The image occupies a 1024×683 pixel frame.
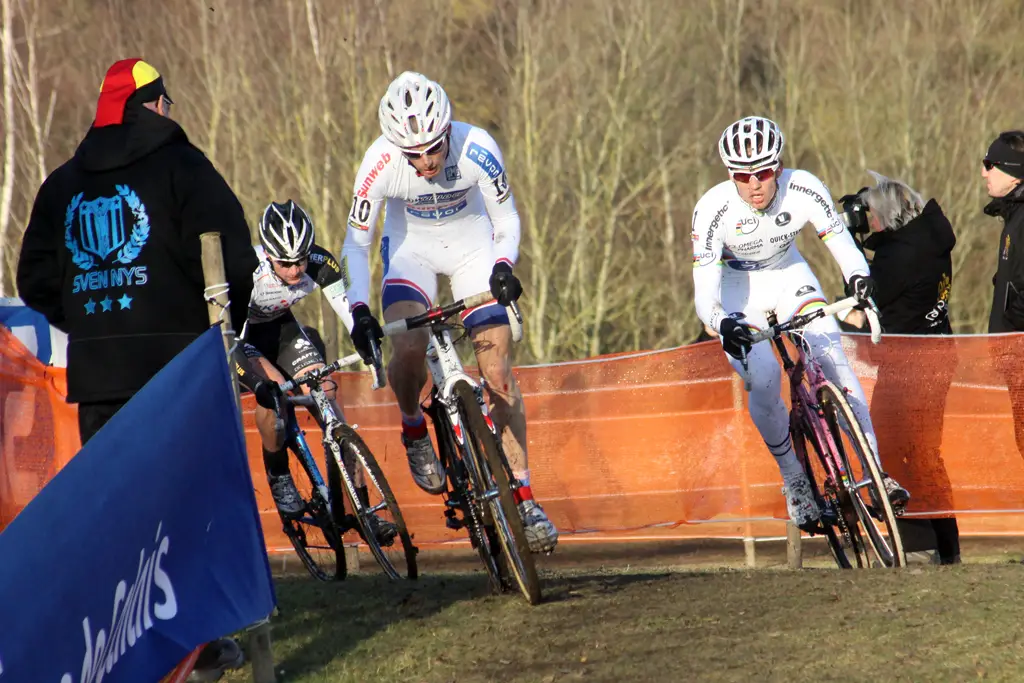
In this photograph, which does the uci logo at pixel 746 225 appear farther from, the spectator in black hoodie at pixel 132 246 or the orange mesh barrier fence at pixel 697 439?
the spectator in black hoodie at pixel 132 246

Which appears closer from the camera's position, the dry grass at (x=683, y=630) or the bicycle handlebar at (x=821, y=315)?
the dry grass at (x=683, y=630)

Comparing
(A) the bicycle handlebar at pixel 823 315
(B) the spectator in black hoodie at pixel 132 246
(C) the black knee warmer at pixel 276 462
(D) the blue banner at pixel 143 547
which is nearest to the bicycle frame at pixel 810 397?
(A) the bicycle handlebar at pixel 823 315

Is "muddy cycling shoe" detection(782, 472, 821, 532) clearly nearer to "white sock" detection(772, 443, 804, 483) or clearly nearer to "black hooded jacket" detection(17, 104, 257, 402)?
"white sock" detection(772, 443, 804, 483)

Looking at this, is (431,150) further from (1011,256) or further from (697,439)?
(697,439)

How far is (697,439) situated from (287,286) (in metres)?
3.55

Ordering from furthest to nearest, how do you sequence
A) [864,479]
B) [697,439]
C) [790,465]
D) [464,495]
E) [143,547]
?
1. [697,439]
2. [790,465]
3. [864,479]
4. [464,495]
5. [143,547]

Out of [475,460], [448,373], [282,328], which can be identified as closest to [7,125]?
[282,328]

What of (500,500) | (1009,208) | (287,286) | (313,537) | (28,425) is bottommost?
(313,537)

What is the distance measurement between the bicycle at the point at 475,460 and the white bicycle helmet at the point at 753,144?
1.82 m

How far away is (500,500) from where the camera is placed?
→ 22.9ft

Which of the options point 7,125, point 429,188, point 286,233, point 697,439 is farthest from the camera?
point 7,125

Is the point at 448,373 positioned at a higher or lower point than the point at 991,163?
lower

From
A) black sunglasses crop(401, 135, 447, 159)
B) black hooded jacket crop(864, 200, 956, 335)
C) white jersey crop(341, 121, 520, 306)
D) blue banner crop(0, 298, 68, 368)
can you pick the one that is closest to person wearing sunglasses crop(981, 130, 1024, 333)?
black hooded jacket crop(864, 200, 956, 335)

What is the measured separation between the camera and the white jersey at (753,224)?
8531 mm
